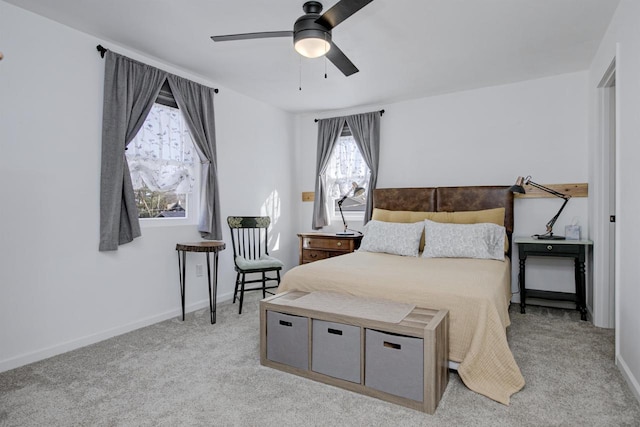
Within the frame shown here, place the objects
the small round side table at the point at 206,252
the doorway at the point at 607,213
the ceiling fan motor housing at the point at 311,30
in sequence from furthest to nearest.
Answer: the small round side table at the point at 206,252
the doorway at the point at 607,213
the ceiling fan motor housing at the point at 311,30

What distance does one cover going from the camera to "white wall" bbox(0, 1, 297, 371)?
245cm

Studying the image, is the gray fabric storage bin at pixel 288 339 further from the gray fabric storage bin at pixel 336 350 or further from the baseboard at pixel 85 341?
the baseboard at pixel 85 341

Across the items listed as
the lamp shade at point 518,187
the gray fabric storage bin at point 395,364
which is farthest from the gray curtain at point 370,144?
the gray fabric storage bin at point 395,364

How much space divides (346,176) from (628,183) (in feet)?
10.6

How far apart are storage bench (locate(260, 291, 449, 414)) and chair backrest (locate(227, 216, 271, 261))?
1.79m

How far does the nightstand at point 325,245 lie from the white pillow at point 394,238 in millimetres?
513

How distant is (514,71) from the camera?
3652 mm

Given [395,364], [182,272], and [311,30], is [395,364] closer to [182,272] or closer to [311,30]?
[311,30]

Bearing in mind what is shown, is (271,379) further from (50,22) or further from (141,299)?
(50,22)

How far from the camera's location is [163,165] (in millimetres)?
3527

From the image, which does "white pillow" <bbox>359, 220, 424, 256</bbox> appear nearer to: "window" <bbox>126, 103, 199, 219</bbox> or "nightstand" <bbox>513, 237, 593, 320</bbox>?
"nightstand" <bbox>513, 237, 593, 320</bbox>

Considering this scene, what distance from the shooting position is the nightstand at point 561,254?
3.33m

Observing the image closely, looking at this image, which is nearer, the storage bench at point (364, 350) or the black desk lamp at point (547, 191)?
the storage bench at point (364, 350)

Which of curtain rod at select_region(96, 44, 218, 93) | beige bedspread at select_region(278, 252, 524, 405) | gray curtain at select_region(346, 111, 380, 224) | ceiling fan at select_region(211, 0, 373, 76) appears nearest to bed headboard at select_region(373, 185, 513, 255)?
gray curtain at select_region(346, 111, 380, 224)
